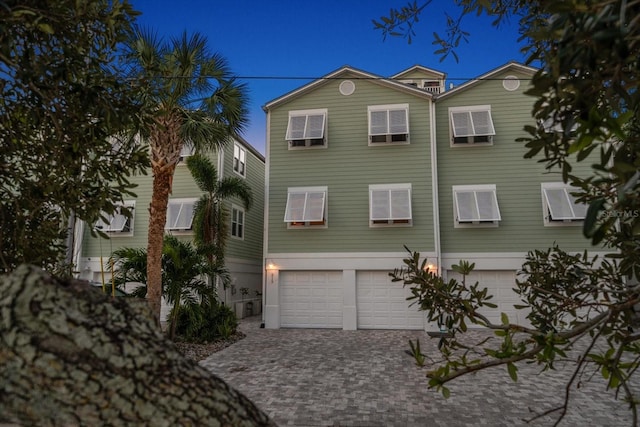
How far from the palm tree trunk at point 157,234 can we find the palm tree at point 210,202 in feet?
11.4

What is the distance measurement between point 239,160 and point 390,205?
7.60 metres

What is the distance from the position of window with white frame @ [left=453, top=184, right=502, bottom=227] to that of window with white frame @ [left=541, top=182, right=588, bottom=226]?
5.08 ft

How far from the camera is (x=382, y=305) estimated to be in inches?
525

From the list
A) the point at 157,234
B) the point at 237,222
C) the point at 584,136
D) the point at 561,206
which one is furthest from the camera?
the point at 237,222

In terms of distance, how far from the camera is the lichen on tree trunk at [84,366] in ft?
2.77

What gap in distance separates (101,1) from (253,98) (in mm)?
8651

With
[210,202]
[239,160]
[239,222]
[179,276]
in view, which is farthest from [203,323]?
[239,160]

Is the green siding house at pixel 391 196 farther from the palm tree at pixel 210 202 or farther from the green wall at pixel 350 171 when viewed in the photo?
the palm tree at pixel 210 202

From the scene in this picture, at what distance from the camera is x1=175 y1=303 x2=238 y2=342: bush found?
10.6m

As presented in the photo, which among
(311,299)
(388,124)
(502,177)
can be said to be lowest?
(311,299)

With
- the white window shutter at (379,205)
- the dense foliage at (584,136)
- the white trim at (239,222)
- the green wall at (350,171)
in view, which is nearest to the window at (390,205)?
the white window shutter at (379,205)

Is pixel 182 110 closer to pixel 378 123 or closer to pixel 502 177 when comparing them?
pixel 378 123

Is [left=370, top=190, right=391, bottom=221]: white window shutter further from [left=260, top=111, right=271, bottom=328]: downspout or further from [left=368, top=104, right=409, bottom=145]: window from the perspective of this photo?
[left=260, top=111, right=271, bottom=328]: downspout

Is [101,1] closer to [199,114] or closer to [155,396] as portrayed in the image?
[155,396]
